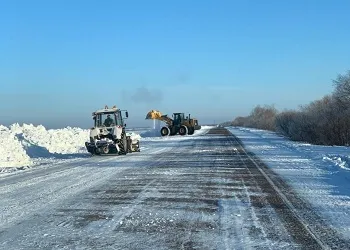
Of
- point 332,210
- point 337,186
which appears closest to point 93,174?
point 337,186

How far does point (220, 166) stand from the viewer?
674 inches

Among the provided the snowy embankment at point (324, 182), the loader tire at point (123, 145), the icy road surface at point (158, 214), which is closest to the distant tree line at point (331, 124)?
the snowy embankment at point (324, 182)

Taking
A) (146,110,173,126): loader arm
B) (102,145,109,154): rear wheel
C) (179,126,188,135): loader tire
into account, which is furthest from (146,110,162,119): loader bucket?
(102,145,109,154): rear wheel

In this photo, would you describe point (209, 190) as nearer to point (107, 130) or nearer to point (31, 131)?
point (107, 130)

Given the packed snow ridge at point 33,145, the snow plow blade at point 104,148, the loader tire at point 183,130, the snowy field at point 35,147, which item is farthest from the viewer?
the loader tire at point 183,130

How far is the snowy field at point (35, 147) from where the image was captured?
2104 centimetres

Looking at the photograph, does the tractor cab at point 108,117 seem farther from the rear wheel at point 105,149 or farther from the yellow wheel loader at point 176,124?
the yellow wheel loader at point 176,124

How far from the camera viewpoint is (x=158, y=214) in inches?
325

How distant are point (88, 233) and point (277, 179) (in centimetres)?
774

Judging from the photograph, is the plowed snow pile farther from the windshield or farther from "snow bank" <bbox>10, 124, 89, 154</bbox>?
the windshield

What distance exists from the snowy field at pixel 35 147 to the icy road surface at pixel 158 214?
6.97 m

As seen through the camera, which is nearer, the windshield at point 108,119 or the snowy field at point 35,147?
the snowy field at point 35,147

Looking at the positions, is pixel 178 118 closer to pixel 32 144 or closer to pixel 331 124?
pixel 331 124

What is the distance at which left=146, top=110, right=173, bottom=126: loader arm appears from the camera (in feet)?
169
